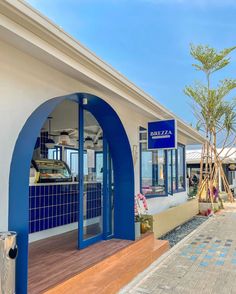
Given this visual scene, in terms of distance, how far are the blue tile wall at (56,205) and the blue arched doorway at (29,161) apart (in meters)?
0.45

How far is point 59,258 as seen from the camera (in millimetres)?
4180

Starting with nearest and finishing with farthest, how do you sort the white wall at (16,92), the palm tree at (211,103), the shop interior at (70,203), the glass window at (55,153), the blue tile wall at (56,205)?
1. the white wall at (16,92)
2. the shop interior at (70,203)
3. the blue tile wall at (56,205)
4. the glass window at (55,153)
5. the palm tree at (211,103)

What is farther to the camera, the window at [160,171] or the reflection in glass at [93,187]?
the window at [160,171]

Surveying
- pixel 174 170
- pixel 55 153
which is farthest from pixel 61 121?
pixel 174 170

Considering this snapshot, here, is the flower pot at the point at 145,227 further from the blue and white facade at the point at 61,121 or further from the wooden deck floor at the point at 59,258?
the wooden deck floor at the point at 59,258

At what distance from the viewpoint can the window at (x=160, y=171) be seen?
6988 mm

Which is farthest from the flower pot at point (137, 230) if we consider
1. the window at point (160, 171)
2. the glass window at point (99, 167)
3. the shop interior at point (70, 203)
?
the window at point (160, 171)

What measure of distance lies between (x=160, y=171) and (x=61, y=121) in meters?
2.90

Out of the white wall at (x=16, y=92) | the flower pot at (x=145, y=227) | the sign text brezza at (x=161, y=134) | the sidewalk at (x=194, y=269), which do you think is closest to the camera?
the white wall at (x=16, y=92)

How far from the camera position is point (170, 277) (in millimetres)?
4375

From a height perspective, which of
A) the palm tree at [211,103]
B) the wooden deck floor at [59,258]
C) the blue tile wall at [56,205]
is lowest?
the wooden deck floor at [59,258]

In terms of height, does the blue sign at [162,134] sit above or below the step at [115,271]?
above

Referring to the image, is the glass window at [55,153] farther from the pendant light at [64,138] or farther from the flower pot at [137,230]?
the flower pot at [137,230]

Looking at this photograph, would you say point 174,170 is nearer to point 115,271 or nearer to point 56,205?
point 56,205
